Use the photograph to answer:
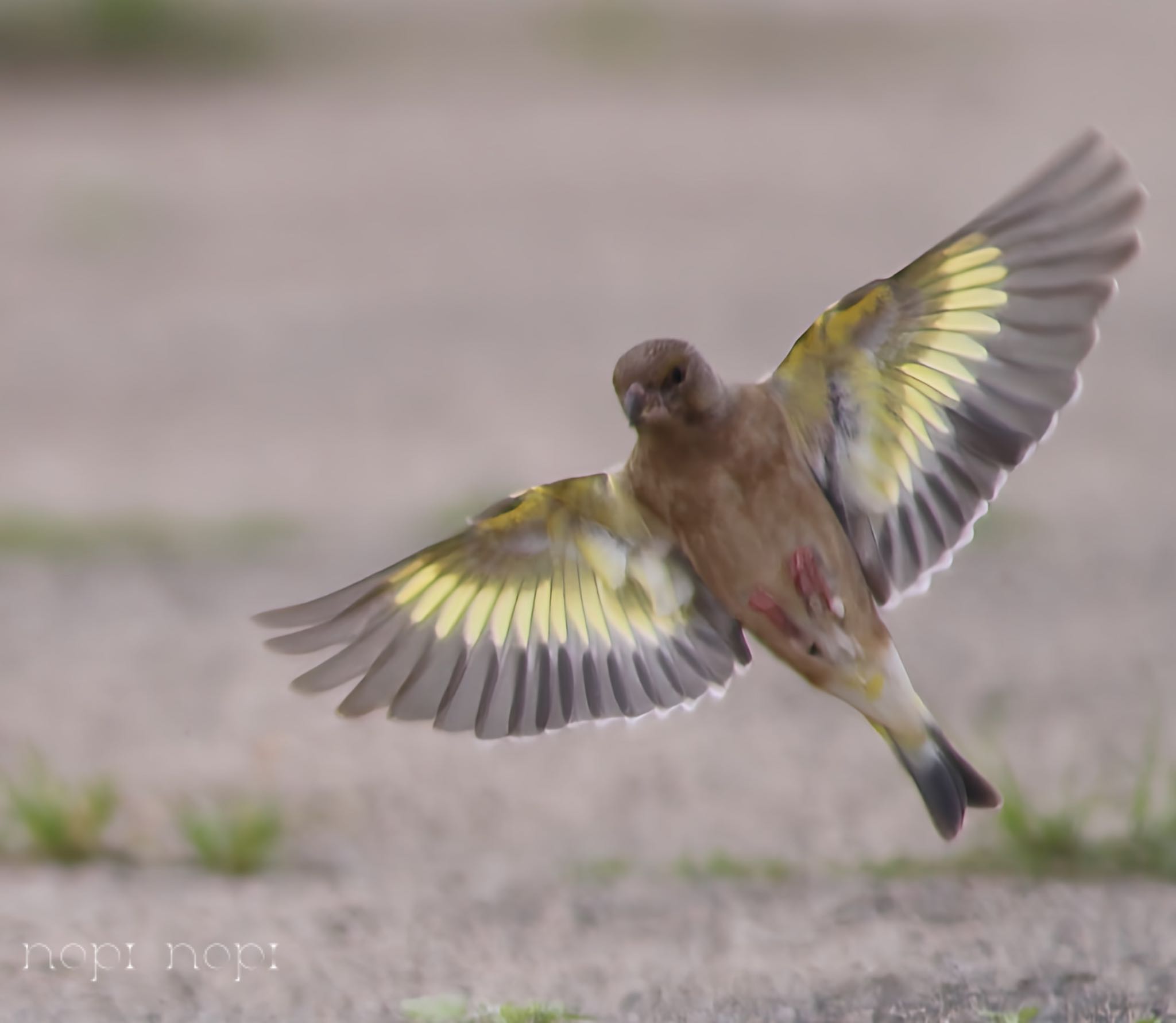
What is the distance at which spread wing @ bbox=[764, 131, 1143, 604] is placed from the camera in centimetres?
296

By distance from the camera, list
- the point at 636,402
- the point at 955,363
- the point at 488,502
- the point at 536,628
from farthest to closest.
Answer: the point at 488,502 → the point at 536,628 → the point at 955,363 → the point at 636,402

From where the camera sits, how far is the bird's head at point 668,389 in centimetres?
301

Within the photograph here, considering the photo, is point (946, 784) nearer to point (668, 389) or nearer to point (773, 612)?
point (773, 612)

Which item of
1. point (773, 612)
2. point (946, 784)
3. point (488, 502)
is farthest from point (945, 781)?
point (488, 502)

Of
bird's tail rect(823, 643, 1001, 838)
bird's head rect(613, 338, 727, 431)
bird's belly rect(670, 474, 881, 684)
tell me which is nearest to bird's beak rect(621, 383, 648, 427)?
bird's head rect(613, 338, 727, 431)

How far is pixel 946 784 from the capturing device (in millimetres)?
3178

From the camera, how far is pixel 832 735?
17.8ft

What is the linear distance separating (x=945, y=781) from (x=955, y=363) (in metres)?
0.76

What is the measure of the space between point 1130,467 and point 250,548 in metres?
3.90

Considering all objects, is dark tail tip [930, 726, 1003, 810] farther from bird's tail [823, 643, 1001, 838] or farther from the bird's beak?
the bird's beak

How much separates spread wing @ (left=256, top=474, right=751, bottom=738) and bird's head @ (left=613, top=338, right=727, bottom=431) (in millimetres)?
200

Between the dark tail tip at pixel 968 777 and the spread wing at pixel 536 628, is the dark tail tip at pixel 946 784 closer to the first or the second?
the dark tail tip at pixel 968 777

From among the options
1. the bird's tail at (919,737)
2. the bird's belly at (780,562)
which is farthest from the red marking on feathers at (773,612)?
the bird's tail at (919,737)

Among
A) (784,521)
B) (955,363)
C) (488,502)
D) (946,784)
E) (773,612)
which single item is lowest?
(946,784)
